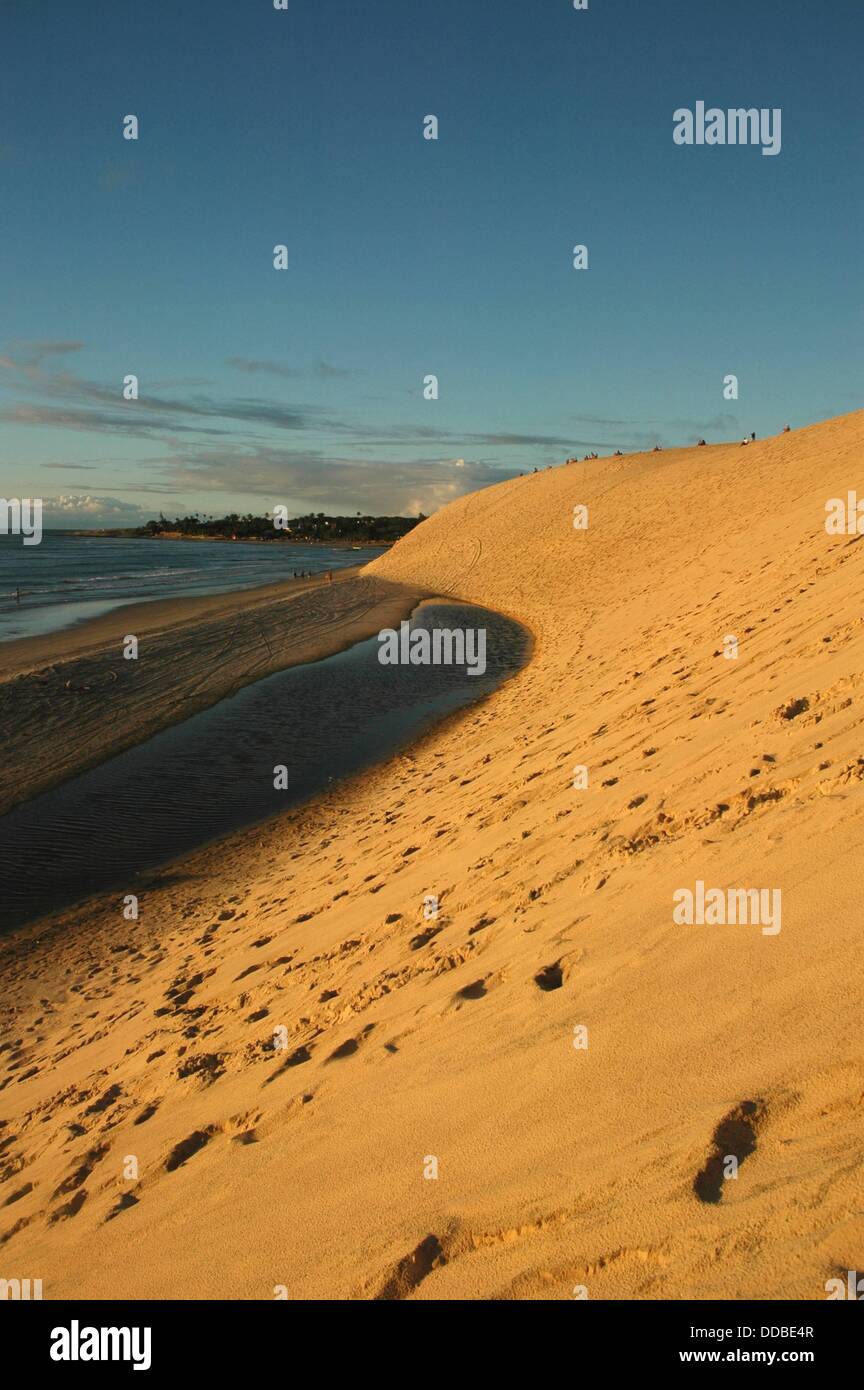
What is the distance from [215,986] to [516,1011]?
3.70m

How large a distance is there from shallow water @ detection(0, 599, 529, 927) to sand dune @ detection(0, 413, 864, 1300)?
1454 millimetres

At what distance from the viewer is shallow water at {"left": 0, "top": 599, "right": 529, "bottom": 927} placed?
454 inches

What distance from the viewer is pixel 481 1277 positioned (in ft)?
9.96

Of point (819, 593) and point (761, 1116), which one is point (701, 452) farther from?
point (761, 1116)

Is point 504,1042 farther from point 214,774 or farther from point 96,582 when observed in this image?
point 96,582

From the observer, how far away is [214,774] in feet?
49.6

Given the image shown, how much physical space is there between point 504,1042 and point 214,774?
38.4 feet

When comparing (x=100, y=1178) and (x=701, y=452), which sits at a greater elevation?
(x=701, y=452)

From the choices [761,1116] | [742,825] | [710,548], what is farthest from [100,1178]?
[710,548]

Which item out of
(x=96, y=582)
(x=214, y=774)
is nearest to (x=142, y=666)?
(x=214, y=774)

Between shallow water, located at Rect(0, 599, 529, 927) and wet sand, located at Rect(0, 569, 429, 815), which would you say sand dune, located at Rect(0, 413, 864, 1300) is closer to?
shallow water, located at Rect(0, 599, 529, 927)

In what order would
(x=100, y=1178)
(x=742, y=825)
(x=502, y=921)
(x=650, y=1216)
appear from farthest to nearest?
1. (x=502, y=921)
2. (x=742, y=825)
3. (x=100, y=1178)
4. (x=650, y=1216)

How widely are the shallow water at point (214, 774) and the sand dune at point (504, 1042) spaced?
1.45 meters
